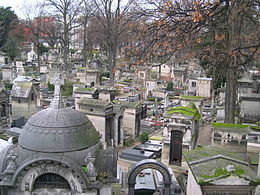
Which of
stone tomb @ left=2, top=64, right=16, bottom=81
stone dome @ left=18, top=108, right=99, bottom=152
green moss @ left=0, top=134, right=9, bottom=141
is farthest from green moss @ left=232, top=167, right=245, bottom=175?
stone tomb @ left=2, top=64, right=16, bottom=81

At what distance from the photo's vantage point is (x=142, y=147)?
58.3 feet

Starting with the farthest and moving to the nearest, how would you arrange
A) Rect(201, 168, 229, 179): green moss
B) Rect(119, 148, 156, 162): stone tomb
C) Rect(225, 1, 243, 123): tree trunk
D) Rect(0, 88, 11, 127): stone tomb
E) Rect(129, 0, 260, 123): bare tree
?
Rect(0, 88, 11, 127): stone tomb
Rect(119, 148, 156, 162): stone tomb
Rect(225, 1, 243, 123): tree trunk
Rect(129, 0, 260, 123): bare tree
Rect(201, 168, 229, 179): green moss

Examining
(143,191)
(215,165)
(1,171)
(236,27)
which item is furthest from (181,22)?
(1,171)

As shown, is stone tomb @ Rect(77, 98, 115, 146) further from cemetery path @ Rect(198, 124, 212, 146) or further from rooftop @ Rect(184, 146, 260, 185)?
rooftop @ Rect(184, 146, 260, 185)

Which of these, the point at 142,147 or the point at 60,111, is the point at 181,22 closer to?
the point at 60,111

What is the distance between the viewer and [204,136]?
63.9 feet

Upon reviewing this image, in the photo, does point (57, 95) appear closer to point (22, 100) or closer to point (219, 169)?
point (219, 169)

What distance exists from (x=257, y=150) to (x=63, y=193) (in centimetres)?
1011

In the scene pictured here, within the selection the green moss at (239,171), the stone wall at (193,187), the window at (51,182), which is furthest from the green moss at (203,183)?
the window at (51,182)

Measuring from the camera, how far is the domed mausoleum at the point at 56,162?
788 centimetres

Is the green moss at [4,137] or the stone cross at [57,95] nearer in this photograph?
the stone cross at [57,95]

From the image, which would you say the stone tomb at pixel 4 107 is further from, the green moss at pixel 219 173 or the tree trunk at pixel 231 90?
the green moss at pixel 219 173

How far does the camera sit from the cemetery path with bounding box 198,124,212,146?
58.9 ft

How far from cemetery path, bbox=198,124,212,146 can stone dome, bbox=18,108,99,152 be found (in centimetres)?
1079
